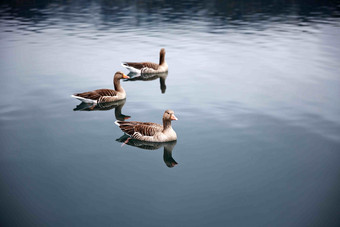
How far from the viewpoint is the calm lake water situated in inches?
447

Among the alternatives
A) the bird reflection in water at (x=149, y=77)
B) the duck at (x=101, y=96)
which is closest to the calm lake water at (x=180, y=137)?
the bird reflection in water at (x=149, y=77)

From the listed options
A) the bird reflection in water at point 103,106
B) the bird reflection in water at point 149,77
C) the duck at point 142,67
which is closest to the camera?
the bird reflection in water at point 103,106

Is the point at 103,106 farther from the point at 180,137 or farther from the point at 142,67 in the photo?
the point at 142,67

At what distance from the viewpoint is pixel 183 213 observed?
11062 mm

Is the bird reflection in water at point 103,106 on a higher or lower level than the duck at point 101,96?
lower

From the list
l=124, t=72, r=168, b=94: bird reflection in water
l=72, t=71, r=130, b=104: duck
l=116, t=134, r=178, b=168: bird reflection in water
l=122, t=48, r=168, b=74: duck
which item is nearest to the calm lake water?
l=116, t=134, r=178, b=168: bird reflection in water

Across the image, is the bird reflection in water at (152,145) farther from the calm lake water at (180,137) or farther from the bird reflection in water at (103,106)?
the bird reflection in water at (103,106)

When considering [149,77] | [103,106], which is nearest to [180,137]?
[103,106]

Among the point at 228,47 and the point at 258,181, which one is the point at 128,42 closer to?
the point at 228,47

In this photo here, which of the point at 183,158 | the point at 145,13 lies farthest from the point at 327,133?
the point at 145,13

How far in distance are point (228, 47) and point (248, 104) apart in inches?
657

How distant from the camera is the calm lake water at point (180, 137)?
1135 cm

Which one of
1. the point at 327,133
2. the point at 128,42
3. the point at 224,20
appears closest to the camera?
the point at 327,133

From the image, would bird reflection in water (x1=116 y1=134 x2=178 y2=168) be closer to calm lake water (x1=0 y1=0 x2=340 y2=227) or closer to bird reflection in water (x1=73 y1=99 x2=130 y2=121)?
calm lake water (x1=0 y1=0 x2=340 y2=227)
